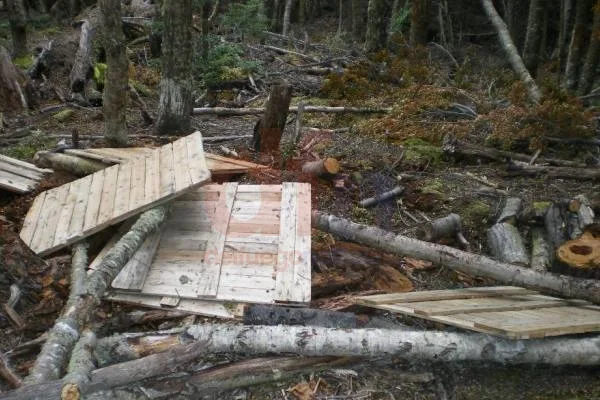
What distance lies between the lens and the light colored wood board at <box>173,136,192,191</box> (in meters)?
4.91

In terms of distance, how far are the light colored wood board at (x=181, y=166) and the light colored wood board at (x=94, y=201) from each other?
88 centimetres

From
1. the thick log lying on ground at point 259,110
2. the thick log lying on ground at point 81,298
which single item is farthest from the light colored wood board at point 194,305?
the thick log lying on ground at point 259,110

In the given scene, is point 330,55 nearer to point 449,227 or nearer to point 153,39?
point 153,39

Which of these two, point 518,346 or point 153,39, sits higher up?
point 153,39

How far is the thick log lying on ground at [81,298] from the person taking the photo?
306 centimetres

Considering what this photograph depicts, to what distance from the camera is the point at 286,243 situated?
4.92 meters

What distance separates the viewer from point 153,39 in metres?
13.0

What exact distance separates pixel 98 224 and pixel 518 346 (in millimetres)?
3889

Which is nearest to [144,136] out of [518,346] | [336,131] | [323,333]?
[336,131]

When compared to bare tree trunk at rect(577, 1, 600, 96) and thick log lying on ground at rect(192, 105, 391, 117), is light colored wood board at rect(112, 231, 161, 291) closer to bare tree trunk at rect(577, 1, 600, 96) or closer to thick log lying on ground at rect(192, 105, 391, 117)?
thick log lying on ground at rect(192, 105, 391, 117)

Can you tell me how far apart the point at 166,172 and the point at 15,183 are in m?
1.98

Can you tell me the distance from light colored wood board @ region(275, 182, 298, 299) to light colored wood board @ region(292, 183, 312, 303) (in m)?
0.04

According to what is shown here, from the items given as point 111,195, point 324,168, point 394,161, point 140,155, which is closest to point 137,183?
point 111,195

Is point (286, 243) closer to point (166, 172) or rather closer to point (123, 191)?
point (166, 172)
